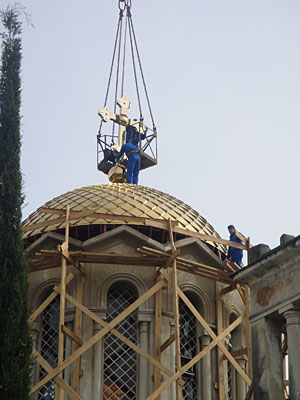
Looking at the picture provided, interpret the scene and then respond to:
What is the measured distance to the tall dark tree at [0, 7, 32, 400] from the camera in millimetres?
18406

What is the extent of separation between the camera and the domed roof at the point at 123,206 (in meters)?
30.7

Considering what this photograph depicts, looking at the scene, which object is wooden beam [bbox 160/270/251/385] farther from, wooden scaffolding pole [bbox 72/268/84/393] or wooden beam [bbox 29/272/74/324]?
wooden beam [bbox 29/272/74/324]

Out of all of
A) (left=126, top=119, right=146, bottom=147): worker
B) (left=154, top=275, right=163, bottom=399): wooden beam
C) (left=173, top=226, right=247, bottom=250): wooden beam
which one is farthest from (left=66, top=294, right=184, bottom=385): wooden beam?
(left=126, top=119, right=146, bottom=147): worker

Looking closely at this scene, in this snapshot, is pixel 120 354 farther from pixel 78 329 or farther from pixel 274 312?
pixel 274 312

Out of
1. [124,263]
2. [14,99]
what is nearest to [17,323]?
[14,99]

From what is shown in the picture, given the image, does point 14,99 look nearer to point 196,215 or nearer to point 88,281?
point 88,281

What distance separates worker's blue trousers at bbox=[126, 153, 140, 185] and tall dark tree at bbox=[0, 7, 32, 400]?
495 inches

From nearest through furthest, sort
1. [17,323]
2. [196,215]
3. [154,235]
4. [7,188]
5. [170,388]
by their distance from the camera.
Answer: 1. [17,323]
2. [7,188]
3. [170,388]
4. [154,235]
5. [196,215]

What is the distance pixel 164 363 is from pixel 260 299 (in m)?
7.89

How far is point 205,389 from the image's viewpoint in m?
28.8

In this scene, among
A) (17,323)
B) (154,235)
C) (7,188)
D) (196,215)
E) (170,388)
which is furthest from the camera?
(196,215)

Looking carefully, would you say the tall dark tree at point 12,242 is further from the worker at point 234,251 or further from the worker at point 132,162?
the worker at point 132,162

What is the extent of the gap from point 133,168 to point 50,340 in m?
7.64

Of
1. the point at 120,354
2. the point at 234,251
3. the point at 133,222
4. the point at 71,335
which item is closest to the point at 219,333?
the point at 234,251
